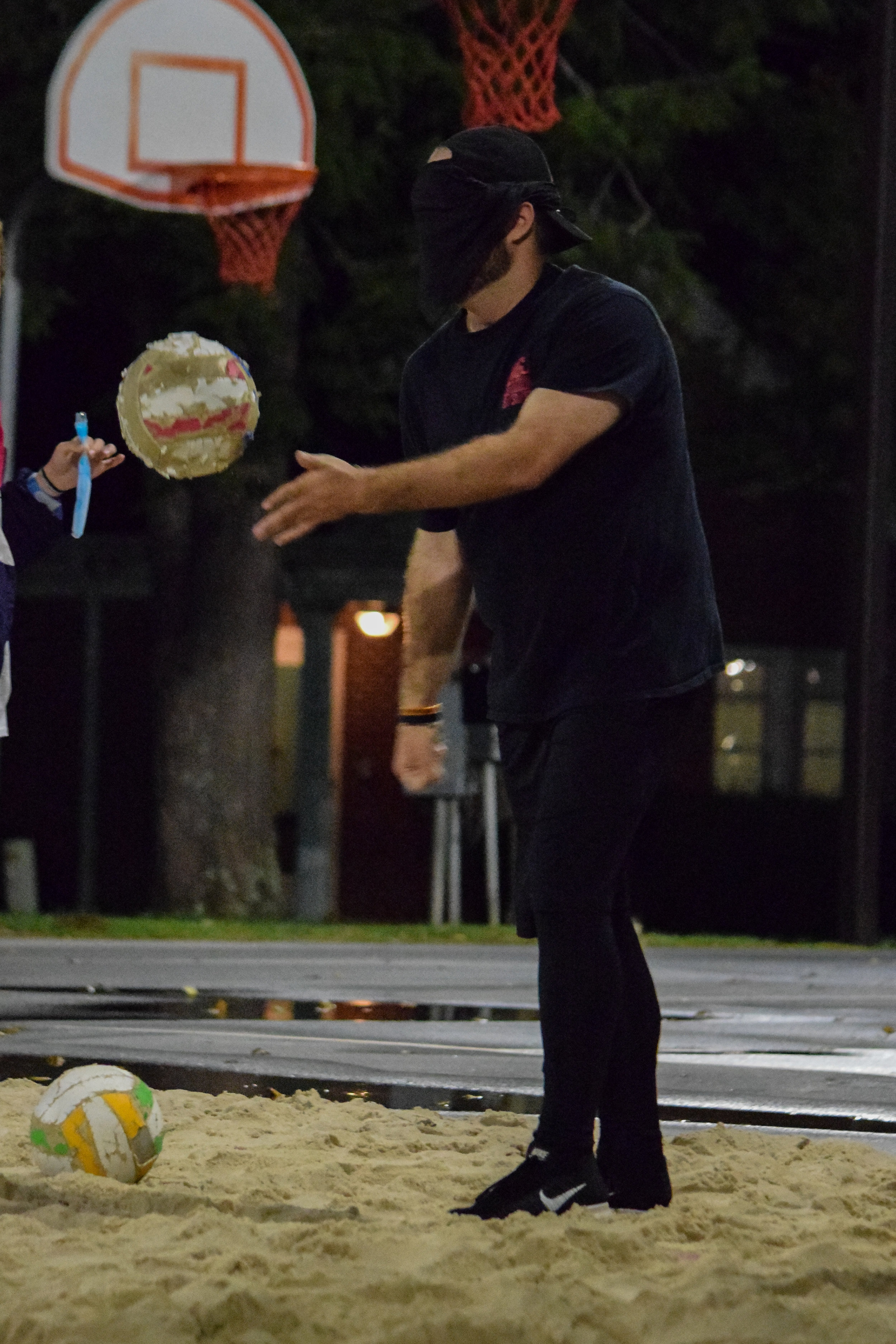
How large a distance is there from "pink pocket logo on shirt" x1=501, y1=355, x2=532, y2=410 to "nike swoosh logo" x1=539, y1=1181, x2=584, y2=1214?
1.62 m

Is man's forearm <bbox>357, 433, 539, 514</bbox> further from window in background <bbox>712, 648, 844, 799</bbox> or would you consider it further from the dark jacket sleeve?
window in background <bbox>712, 648, 844, 799</bbox>

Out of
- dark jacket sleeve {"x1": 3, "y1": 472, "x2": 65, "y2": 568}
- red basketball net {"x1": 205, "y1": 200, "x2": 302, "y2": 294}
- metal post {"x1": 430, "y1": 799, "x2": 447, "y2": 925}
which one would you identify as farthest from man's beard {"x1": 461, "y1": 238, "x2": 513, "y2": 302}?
metal post {"x1": 430, "y1": 799, "x2": 447, "y2": 925}

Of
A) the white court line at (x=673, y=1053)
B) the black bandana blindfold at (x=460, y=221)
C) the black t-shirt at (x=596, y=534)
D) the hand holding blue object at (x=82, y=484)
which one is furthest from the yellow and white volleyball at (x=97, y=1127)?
the white court line at (x=673, y=1053)

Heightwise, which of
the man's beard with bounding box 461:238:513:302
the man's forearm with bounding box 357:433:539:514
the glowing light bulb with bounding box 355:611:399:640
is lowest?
the man's forearm with bounding box 357:433:539:514

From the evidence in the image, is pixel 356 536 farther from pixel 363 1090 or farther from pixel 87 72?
pixel 363 1090

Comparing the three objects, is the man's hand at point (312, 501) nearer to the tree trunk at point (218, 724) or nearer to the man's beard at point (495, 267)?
the man's beard at point (495, 267)

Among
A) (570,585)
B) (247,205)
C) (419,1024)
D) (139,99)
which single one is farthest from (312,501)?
(247,205)

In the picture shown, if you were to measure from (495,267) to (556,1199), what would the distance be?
1941 mm

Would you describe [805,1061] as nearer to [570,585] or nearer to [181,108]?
[570,585]

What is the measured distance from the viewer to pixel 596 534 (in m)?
4.79

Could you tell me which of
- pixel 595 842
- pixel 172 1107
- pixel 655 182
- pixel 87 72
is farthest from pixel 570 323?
pixel 655 182

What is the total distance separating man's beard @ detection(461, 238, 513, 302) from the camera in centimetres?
492

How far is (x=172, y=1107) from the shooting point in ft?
21.0

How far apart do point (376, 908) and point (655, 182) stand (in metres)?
7.50
